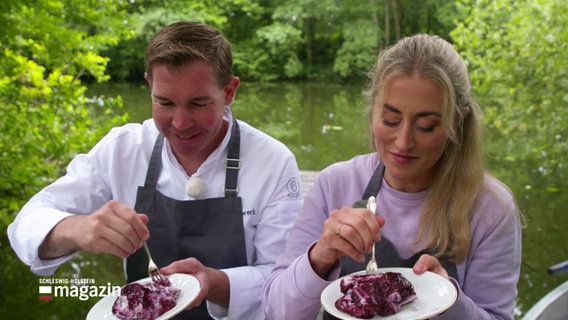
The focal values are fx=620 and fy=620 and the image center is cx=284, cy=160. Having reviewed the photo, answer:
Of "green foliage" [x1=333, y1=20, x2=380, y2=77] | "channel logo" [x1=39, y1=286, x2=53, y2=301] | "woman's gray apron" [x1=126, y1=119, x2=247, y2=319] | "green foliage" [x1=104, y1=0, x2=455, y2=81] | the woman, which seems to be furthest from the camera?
"green foliage" [x1=333, y1=20, x2=380, y2=77]

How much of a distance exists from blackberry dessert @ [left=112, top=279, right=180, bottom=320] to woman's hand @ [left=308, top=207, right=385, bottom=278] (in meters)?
0.39

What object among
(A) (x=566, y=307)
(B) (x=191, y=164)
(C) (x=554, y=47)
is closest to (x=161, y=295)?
(B) (x=191, y=164)

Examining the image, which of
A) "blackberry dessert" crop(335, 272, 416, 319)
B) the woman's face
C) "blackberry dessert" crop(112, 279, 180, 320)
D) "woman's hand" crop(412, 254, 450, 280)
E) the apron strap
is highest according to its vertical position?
the woman's face

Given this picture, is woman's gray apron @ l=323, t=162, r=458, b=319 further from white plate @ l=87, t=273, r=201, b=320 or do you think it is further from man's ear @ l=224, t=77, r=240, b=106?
man's ear @ l=224, t=77, r=240, b=106

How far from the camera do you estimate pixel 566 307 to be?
2113 mm

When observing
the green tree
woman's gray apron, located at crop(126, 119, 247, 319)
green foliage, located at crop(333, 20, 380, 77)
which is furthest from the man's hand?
green foliage, located at crop(333, 20, 380, 77)

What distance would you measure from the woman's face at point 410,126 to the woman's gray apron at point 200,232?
524mm

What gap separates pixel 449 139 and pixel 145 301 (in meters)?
0.89

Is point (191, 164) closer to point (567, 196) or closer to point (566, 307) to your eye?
point (566, 307)

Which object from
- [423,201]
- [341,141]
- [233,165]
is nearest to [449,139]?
[423,201]

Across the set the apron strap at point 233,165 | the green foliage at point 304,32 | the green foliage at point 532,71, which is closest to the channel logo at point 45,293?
the apron strap at point 233,165

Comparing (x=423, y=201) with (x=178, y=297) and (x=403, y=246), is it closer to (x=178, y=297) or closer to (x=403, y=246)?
(x=403, y=246)

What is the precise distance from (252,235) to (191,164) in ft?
0.98

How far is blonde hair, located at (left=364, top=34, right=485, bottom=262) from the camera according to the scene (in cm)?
157
